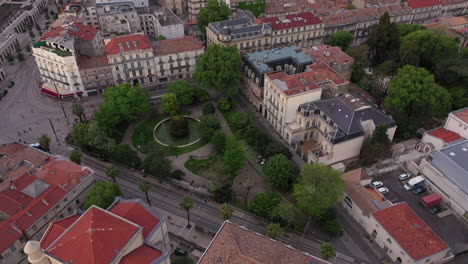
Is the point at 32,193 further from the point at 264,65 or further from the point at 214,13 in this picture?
the point at 214,13

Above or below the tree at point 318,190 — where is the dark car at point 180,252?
below

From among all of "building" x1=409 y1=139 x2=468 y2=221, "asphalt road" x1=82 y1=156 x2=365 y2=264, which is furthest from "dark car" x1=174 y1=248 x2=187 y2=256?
"building" x1=409 y1=139 x2=468 y2=221

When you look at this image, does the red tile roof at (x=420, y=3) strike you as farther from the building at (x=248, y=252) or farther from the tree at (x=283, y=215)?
the building at (x=248, y=252)

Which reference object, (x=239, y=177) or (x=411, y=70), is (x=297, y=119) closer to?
(x=239, y=177)

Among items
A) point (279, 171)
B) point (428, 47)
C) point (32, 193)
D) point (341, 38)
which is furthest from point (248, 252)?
point (341, 38)

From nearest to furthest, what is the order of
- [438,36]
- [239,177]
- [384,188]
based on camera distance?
[384,188] < [239,177] < [438,36]

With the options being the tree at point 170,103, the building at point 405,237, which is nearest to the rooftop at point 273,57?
the tree at point 170,103

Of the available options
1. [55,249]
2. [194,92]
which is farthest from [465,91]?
[55,249]
